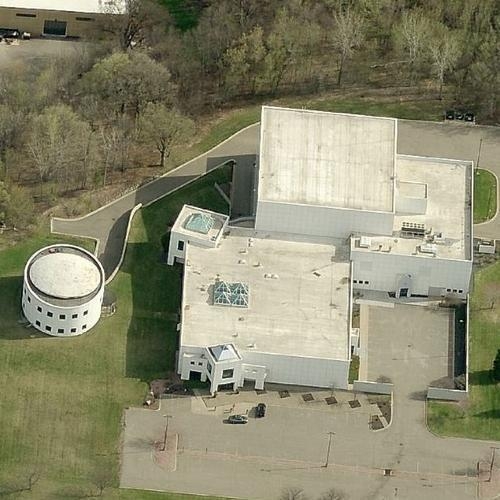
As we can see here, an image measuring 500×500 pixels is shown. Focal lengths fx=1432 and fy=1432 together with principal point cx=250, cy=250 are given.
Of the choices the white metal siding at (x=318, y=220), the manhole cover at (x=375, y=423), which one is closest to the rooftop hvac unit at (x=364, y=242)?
the white metal siding at (x=318, y=220)

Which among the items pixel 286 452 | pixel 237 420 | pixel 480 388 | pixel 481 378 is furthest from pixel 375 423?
pixel 237 420

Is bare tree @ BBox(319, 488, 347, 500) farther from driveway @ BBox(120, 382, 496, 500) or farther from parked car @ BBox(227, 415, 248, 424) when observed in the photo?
parked car @ BBox(227, 415, 248, 424)

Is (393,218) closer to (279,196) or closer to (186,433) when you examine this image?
(279,196)

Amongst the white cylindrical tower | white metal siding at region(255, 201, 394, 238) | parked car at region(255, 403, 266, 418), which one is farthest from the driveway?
white metal siding at region(255, 201, 394, 238)

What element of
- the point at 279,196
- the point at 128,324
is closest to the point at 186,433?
the point at 128,324

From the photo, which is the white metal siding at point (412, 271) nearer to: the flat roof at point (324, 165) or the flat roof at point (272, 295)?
the flat roof at point (272, 295)

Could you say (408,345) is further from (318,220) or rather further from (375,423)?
(318,220)

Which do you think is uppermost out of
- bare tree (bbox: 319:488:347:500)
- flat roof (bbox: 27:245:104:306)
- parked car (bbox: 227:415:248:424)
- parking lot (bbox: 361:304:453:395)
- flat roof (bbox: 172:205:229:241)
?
flat roof (bbox: 172:205:229:241)
